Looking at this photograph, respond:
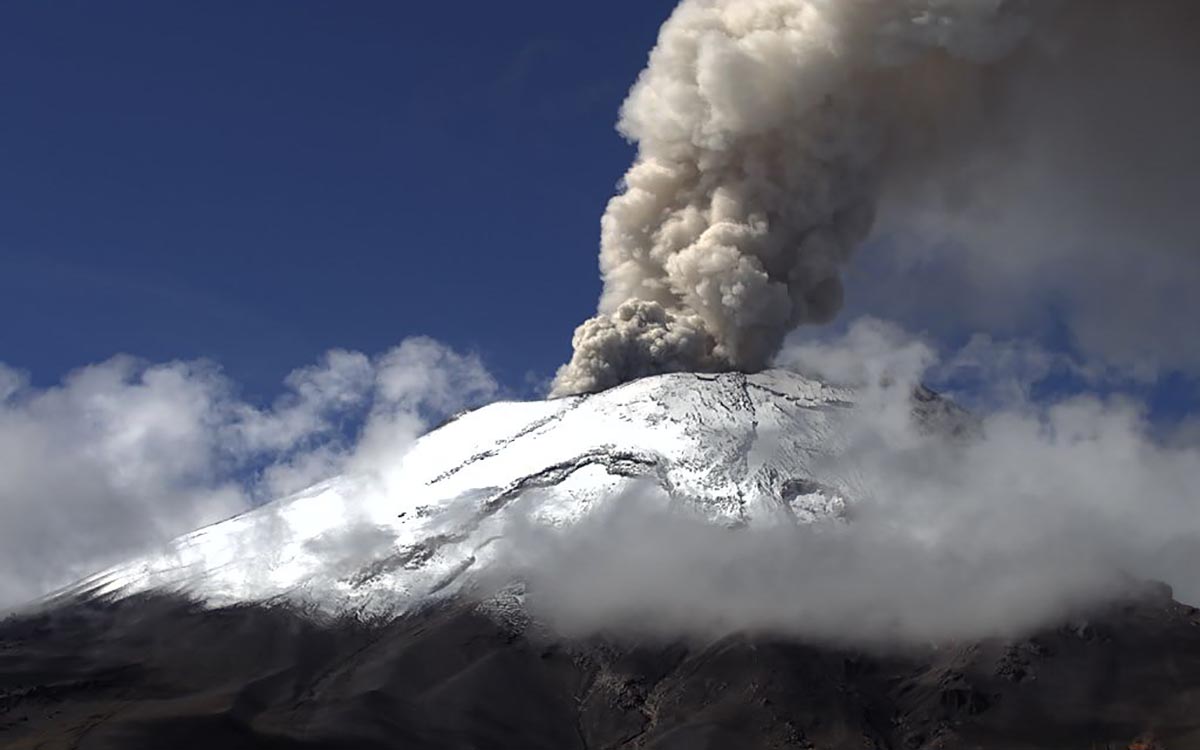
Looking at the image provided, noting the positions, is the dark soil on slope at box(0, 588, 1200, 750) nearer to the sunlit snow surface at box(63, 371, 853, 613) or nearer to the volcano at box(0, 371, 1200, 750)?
the volcano at box(0, 371, 1200, 750)

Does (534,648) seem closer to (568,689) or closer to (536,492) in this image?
(568,689)

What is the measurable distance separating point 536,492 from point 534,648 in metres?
20.5

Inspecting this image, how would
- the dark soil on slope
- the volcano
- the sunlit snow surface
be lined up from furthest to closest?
1. the sunlit snow surface
2. the volcano
3. the dark soil on slope

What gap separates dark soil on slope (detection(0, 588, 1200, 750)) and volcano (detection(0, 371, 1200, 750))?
0.59ft

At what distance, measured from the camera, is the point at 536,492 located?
344ft

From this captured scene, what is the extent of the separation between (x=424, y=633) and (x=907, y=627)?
30117 millimetres

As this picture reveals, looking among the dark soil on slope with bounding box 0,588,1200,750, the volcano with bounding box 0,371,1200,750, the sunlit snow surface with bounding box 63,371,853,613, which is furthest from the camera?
the sunlit snow surface with bounding box 63,371,853,613

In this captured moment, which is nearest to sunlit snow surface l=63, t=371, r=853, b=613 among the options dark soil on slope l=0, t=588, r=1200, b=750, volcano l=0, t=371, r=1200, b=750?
volcano l=0, t=371, r=1200, b=750

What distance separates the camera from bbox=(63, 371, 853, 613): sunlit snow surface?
324 ft

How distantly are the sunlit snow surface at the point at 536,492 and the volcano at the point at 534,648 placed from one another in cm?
22

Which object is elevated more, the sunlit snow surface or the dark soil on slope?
the sunlit snow surface

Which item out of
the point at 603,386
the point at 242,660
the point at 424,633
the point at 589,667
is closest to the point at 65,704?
the point at 242,660

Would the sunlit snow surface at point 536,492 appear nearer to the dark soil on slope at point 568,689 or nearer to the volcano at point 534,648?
the volcano at point 534,648

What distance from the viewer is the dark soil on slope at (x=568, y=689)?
242ft
